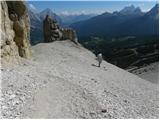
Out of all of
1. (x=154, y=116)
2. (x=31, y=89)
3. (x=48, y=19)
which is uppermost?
(x=48, y=19)

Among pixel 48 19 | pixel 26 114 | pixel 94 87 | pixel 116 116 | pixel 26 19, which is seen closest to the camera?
pixel 26 114

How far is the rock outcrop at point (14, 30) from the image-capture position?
2903 centimetres

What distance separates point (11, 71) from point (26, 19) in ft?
39.6

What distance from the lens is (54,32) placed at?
244 feet

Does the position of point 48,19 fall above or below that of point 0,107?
above

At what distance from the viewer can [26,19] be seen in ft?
119

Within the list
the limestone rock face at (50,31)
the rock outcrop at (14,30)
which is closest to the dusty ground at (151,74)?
the limestone rock face at (50,31)

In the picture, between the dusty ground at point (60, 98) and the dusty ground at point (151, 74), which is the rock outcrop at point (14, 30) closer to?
the dusty ground at point (60, 98)

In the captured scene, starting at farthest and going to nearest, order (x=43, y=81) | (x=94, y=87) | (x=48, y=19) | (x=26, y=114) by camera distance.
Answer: (x=48, y=19) < (x=94, y=87) < (x=43, y=81) < (x=26, y=114)

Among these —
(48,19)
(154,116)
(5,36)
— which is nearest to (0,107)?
(154,116)

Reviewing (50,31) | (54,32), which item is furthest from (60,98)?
(50,31)

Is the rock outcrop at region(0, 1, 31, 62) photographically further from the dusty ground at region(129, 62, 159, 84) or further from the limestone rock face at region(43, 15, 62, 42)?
the dusty ground at region(129, 62, 159, 84)

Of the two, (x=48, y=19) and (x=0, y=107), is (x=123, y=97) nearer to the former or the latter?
(x=0, y=107)

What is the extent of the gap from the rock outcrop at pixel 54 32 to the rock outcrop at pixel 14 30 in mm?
36298
